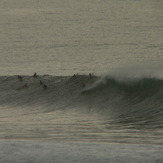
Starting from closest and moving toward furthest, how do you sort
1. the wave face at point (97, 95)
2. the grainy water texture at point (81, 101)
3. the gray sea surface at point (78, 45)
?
the grainy water texture at point (81, 101) < the wave face at point (97, 95) < the gray sea surface at point (78, 45)

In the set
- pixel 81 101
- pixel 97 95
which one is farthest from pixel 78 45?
pixel 81 101

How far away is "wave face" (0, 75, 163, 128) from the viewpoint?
466 inches

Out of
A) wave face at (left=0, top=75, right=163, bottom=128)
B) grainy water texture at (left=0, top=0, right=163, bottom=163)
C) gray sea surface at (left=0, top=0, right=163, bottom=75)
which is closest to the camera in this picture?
grainy water texture at (left=0, top=0, right=163, bottom=163)

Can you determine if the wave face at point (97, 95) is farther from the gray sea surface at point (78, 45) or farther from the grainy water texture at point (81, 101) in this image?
the gray sea surface at point (78, 45)

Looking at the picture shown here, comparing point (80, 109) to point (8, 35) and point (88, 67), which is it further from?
point (8, 35)

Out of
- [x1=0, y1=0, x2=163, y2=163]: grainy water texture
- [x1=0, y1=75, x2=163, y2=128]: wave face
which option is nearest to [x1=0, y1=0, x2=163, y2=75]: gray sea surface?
[x1=0, y1=0, x2=163, y2=163]: grainy water texture

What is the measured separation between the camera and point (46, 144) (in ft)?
21.4

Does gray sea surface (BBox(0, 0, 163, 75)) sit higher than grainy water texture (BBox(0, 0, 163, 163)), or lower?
higher

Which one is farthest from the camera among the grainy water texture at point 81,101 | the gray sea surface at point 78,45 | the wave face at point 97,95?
the gray sea surface at point 78,45

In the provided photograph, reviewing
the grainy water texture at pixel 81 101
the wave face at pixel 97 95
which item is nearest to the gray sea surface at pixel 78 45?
the grainy water texture at pixel 81 101

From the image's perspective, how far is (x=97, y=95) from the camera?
13992 millimetres

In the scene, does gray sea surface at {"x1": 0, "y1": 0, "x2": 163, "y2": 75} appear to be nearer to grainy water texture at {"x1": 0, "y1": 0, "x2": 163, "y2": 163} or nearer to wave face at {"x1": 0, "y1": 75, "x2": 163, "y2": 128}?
grainy water texture at {"x1": 0, "y1": 0, "x2": 163, "y2": 163}

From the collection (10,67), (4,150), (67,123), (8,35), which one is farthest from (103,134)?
(8,35)

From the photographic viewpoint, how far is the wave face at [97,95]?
11844 mm
